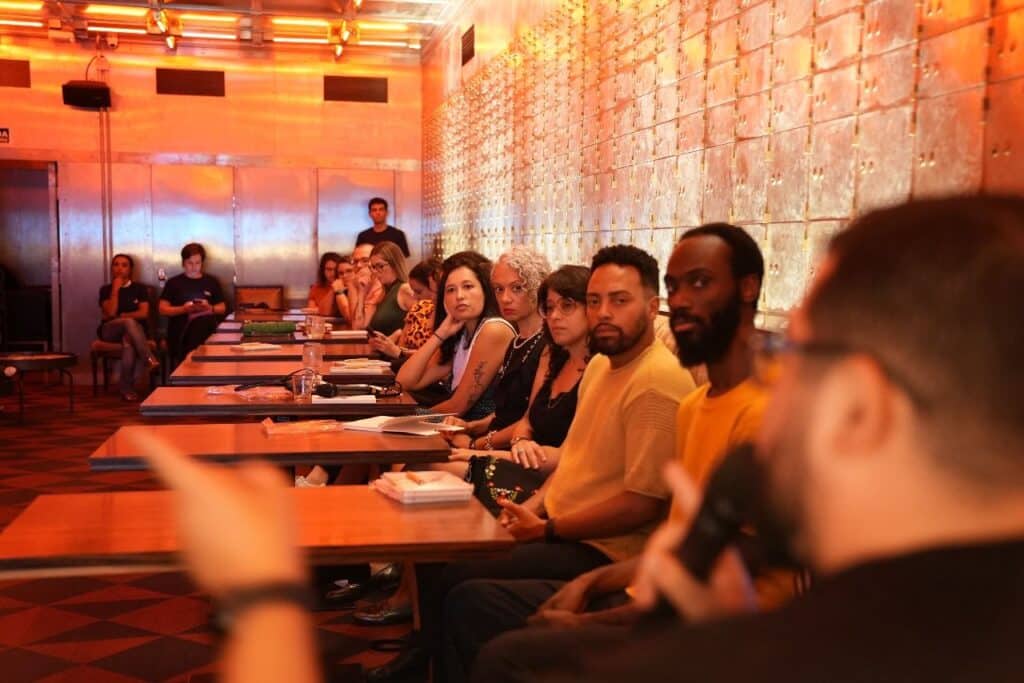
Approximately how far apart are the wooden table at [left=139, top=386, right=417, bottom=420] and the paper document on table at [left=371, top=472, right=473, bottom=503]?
4.36 ft

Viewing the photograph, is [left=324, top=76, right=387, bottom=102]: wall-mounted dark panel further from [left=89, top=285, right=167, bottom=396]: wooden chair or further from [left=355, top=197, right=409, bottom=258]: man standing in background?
[left=89, top=285, right=167, bottom=396]: wooden chair

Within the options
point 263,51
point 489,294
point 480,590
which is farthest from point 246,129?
point 480,590

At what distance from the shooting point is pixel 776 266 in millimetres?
3604

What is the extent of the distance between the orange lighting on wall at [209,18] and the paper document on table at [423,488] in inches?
386

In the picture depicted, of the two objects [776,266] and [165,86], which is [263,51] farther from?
[776,266]

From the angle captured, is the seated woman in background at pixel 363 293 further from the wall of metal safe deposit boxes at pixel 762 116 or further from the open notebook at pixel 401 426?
the open notebook at pixel 401 426

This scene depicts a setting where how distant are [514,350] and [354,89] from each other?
9.47 metres

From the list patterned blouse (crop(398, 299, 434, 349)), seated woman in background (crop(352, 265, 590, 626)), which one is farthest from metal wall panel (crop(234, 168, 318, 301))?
seated woman in background (crop(352, 265, 590, 626))

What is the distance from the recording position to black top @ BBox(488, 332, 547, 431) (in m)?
4.30

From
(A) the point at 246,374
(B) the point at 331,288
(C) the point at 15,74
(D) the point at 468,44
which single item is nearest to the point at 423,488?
(A) the point at 246,374

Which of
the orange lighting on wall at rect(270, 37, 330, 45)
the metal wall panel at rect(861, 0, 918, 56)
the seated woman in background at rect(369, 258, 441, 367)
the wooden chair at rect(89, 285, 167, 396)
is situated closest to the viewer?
the metal wall panel at rect(861, 0, 918, 56)

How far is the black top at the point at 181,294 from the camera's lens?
468 inches

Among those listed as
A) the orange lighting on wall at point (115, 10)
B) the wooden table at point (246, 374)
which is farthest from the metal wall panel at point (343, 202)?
the wooden table at point (246, 374)

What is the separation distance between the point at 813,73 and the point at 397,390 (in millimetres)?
2110
